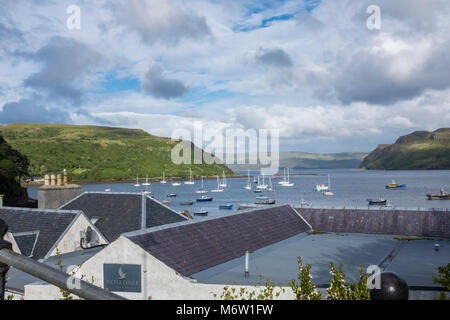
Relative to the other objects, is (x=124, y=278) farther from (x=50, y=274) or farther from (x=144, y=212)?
(x=50, y=274)

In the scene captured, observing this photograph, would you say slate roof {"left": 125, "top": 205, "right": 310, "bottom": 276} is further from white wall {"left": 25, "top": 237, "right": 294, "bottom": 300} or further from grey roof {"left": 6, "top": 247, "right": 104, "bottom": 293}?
grey roof {"left": 6, "top": 247, "right": 104, "bottom": 293}

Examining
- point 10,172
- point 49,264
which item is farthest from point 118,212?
point 10,172

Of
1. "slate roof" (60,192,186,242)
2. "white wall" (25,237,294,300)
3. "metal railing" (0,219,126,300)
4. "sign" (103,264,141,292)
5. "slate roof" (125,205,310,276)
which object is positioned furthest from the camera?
"slate roof" (60,192,186,242)

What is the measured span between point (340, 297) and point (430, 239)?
28.8m

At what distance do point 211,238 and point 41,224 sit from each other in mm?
13240

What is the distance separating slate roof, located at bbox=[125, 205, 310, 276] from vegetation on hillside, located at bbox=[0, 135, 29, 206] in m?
69.2

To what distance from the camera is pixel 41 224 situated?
2975 cm

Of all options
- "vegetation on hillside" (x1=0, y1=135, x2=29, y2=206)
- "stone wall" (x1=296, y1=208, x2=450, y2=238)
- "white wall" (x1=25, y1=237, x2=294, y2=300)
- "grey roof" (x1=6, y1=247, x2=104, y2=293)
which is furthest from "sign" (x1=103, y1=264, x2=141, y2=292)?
"vegetation on hillside" (x1=0, y1=135, x2=29, y2=206)

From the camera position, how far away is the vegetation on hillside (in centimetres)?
8438

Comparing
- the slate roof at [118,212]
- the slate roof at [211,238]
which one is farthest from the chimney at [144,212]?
the slate roof at [211,238]

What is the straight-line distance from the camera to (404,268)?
2323cm

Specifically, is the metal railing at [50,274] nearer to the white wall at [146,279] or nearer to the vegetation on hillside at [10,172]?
the white wall at [146,279]
